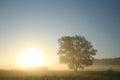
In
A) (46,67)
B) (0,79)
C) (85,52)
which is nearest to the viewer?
(0,79)

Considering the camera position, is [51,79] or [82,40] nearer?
[51,79]

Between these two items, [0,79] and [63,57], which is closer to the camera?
[0,79]

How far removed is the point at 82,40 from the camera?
99062mm

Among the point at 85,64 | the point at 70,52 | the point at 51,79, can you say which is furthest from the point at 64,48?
the point at 51,79

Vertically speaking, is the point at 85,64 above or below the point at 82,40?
below

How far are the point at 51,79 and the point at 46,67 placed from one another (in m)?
61.3

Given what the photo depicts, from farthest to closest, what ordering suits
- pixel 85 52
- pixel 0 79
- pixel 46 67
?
1. pixel 46 67
2. pixel 85 52
3. pixel 0 79

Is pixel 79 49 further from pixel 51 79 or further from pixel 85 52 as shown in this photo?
pixel 51 79

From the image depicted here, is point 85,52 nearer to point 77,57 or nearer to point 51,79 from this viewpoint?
point 77,57

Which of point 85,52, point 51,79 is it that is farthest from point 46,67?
point 51,79

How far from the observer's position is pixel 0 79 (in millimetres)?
46969

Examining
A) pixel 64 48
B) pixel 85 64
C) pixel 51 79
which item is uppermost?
pixel 64 48

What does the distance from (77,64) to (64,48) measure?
24.6 feet

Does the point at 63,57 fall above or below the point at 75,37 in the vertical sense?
below
